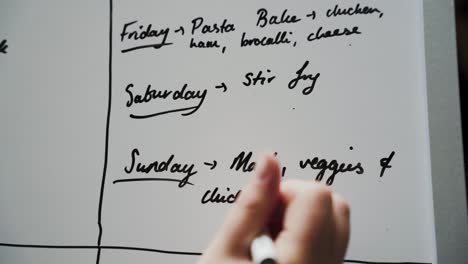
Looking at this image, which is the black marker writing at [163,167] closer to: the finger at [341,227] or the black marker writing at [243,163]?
the black marker writing at [243,163]

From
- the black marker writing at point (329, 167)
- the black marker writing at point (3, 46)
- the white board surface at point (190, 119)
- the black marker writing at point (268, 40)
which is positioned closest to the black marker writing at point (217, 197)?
the white board surface at point (190, 119)

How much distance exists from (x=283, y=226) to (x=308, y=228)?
3cm

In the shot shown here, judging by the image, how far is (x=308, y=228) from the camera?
0.24 m

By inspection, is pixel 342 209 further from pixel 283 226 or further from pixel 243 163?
pixel 243 163

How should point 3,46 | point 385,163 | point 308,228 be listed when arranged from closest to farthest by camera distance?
point 308,228, point 385,163, point 3,46

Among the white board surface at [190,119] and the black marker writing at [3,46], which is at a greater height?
the black marker writing at [3,46]

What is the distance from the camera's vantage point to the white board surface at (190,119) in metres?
0.43

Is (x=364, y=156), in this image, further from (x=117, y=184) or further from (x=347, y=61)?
(x=117, y=184)

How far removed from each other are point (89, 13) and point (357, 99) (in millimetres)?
464

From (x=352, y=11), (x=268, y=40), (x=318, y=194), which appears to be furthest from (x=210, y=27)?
(x=318, y=194)

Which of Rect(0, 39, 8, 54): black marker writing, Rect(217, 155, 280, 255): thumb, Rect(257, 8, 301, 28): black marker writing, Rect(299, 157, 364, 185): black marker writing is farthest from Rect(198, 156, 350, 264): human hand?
Rect(0, 39, 8, 54): black marker writing

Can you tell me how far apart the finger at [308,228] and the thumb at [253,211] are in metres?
0.02

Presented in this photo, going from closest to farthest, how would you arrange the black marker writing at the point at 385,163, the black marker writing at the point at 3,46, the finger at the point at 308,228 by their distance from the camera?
the finger at the point at 308,228
the black marker writing at the point at 385,163
the black marker writing at the point at 3,46

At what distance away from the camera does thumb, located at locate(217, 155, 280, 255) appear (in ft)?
0.78
